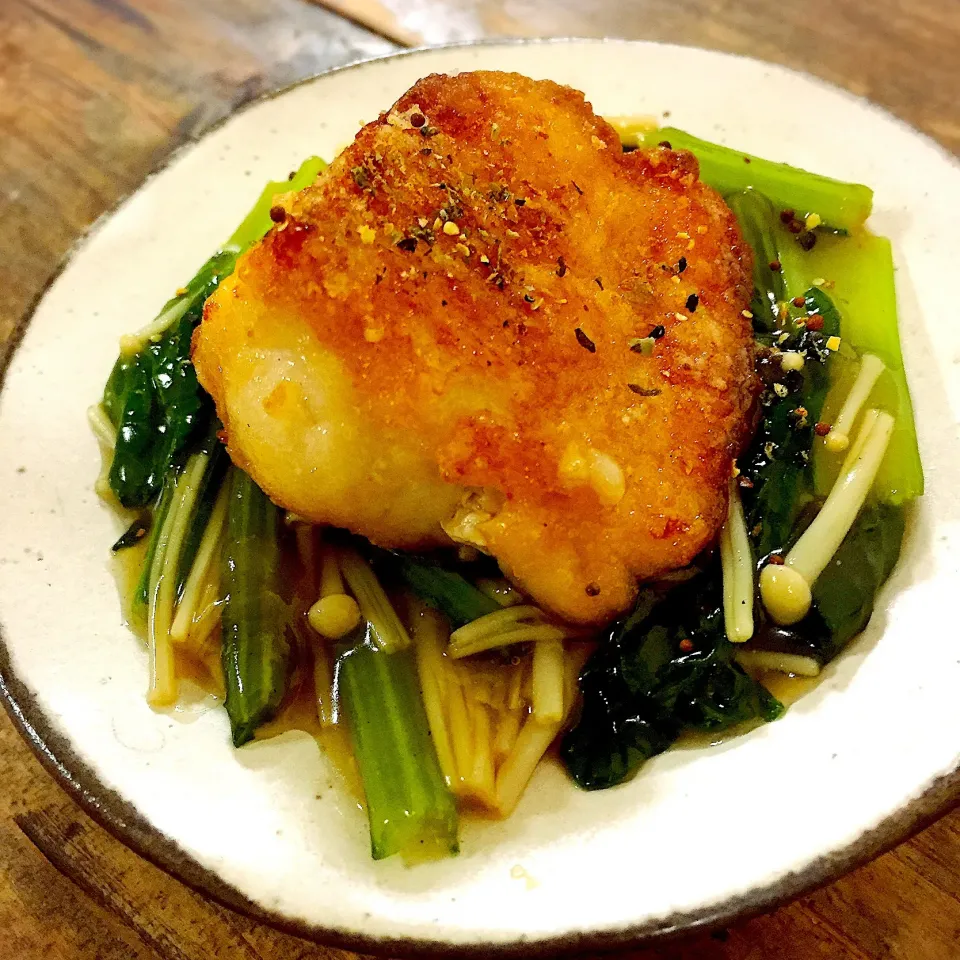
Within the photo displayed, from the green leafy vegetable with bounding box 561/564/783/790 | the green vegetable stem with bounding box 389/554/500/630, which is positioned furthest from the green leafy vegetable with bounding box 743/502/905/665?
the green vegetable stem with bounding box 389/554/500/630

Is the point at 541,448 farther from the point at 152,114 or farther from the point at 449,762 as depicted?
the point at 152,114

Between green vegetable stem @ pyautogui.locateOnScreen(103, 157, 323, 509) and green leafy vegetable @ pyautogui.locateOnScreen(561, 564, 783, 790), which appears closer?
green leafy vegetable @ pyautogui.locateOnScreen(561, 564, 783, 790)

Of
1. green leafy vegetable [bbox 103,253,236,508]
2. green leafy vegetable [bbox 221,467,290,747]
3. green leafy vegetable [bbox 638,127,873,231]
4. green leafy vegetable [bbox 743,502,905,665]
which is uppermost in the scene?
green leafy vegetable [bbox 638,127,873,231]

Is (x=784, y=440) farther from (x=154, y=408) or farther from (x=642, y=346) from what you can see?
(x=154, y=408)

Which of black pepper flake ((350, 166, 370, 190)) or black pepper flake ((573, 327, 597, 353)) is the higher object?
black pepper flake ((350, 166, 370, 190))

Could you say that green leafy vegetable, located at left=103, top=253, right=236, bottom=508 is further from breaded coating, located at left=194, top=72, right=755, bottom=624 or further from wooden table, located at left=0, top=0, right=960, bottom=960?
wooden table, located at left=0, top=0, right=960, bottom=960

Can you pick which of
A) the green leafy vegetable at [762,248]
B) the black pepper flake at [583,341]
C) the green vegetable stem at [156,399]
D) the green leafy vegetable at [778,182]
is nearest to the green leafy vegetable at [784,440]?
the green leafy vegetable at [762,248]

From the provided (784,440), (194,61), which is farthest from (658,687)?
(194,61)
